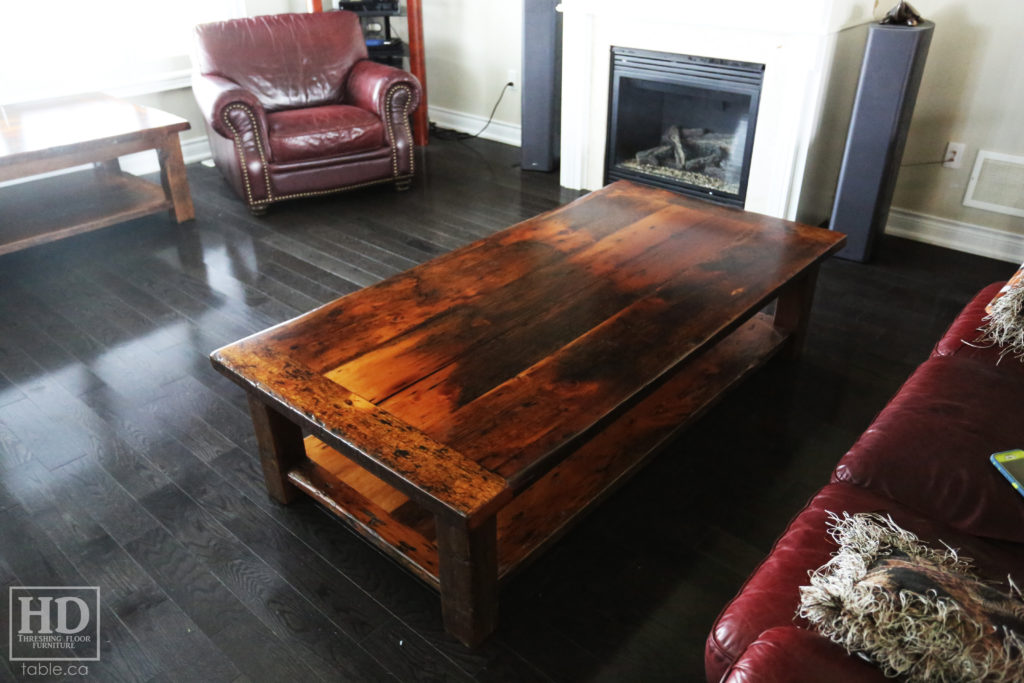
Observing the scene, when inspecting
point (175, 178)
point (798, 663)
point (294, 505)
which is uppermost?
point (798, 663)

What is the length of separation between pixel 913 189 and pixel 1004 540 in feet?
8.57

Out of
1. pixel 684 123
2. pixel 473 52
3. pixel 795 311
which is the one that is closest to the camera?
pixel 795 311

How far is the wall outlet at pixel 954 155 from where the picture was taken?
334 centimetres

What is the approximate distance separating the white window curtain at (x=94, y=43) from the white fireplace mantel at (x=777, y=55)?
209 cm

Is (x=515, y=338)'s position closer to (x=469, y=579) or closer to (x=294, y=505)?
(x=469, y=579)

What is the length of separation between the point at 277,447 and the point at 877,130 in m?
2.63

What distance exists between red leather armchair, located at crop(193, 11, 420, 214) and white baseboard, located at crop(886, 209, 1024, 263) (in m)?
2.44

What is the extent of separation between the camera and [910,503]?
143 centimetres

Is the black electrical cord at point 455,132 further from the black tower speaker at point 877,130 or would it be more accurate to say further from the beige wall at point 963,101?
the black tower speaker at point 877,130

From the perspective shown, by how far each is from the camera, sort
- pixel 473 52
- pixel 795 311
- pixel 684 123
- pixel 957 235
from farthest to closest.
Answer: pixel 473 52
pixel 684 123
pixel 957 235
pixel 795 311

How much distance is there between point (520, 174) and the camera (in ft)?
14.6

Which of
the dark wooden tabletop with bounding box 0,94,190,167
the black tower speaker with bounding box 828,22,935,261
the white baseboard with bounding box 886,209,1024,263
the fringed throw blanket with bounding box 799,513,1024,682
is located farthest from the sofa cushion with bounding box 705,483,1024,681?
the dark wooden tabletop with bounding box 0,94,190,167

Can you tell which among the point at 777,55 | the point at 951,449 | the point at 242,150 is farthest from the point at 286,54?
the point at 951,449

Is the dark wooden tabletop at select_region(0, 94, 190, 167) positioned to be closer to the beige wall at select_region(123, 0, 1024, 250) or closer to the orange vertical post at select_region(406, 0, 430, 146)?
the orange vertical post at select_region(406, 0, 430, 146)
